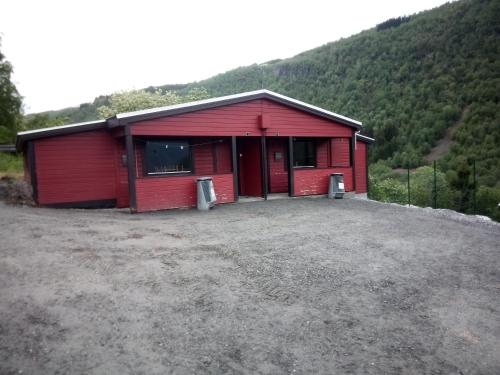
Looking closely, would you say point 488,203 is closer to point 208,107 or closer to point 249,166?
point 249,166

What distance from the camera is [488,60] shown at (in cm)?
4559

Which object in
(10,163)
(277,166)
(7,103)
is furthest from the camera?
(7,103)

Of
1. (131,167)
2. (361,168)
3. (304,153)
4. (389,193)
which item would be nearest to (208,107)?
(131,167)

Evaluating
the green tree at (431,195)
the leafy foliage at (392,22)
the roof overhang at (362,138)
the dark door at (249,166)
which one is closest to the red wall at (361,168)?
the roof overhang at (362,138)

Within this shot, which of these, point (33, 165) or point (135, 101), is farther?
point (135, 101)

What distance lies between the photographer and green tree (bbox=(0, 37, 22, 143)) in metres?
27.5

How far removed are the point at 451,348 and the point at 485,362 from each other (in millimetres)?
284

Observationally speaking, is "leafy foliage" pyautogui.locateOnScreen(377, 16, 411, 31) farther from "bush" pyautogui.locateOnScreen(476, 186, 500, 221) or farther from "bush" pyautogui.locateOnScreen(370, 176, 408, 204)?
"bush" pyautogui.locateOnScreen(476, 186, 500, 221)

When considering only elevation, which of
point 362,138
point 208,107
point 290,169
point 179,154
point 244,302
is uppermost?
point 208,107

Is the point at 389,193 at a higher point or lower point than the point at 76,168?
lower

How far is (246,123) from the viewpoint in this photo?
1270cm

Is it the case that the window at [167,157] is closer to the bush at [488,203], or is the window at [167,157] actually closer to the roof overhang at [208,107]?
the roof overhang at [208,107]

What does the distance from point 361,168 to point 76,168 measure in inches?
448

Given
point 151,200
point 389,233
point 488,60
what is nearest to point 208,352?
point 389,233
